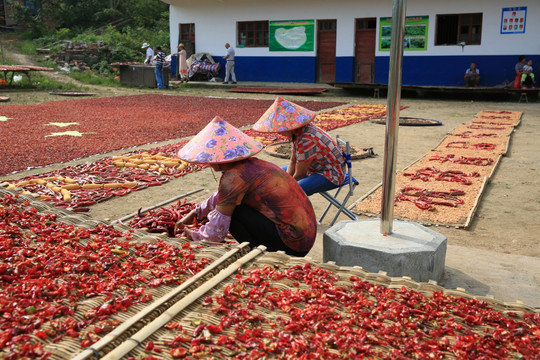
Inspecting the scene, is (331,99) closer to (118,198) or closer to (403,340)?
(118,198)

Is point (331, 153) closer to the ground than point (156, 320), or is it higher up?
higher up

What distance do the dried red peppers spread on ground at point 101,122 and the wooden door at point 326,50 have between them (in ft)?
18.3

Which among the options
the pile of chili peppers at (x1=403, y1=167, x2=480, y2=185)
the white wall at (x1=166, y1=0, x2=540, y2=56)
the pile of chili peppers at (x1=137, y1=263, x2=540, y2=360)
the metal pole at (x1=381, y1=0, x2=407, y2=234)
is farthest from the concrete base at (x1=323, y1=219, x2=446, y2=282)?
the white wall at (x1=166, y1=0, x2=540, y2=56)

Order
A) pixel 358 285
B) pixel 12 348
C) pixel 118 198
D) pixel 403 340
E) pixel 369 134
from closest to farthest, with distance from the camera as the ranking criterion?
pixel 12 348 → pixel 403 340 → pixel 358 285 → pixel 118 198 → pixel 369 134

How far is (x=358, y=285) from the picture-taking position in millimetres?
2697

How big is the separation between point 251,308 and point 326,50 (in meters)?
19.5

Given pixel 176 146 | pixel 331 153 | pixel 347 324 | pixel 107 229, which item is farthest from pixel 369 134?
pixel 347 324

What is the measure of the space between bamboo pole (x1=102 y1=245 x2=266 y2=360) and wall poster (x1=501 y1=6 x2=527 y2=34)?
17592 mm

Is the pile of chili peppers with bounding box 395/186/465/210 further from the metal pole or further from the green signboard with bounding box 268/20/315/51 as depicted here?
the green signboard with bounding box 268/20/315/51

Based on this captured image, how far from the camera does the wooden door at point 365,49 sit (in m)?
19.8

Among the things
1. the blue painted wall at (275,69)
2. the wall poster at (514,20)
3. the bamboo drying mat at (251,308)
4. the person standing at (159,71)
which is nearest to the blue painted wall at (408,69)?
the blue painted wall at (275,69)

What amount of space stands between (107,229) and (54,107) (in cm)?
1114

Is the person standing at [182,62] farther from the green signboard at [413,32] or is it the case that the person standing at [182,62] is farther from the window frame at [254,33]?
the green signboard at [413,32]

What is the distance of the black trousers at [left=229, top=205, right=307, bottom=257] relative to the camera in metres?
3.40
